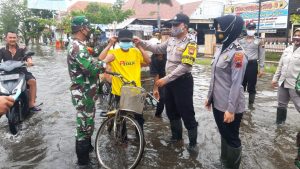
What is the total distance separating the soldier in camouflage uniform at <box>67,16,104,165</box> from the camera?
4.11m

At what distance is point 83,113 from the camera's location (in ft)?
14.0

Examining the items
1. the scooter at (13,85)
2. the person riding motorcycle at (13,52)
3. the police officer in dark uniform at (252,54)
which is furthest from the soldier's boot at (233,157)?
the person riding motorcycle at (13,52)

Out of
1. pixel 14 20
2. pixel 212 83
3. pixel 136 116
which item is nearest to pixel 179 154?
pixel 136 116

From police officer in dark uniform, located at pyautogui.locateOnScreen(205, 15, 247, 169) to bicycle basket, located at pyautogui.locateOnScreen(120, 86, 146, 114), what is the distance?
0.95 m

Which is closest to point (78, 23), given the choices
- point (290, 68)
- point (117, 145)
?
point (117, 145)

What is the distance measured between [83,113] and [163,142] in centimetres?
170

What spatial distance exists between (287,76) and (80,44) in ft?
12.2

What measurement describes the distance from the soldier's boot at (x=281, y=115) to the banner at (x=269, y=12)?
767 inches

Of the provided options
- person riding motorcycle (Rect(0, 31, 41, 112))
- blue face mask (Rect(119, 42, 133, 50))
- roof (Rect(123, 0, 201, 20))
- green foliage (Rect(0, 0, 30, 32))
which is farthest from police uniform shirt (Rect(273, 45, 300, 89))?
green foliage (Rect(0, 0, 30, 32))

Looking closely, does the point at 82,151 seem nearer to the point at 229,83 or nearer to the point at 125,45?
the point at 125,45

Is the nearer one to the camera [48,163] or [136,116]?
[48,163]

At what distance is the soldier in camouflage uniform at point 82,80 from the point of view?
4105 millimetres

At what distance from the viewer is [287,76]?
578cm

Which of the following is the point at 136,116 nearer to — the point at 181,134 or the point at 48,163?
the point at 181,134
